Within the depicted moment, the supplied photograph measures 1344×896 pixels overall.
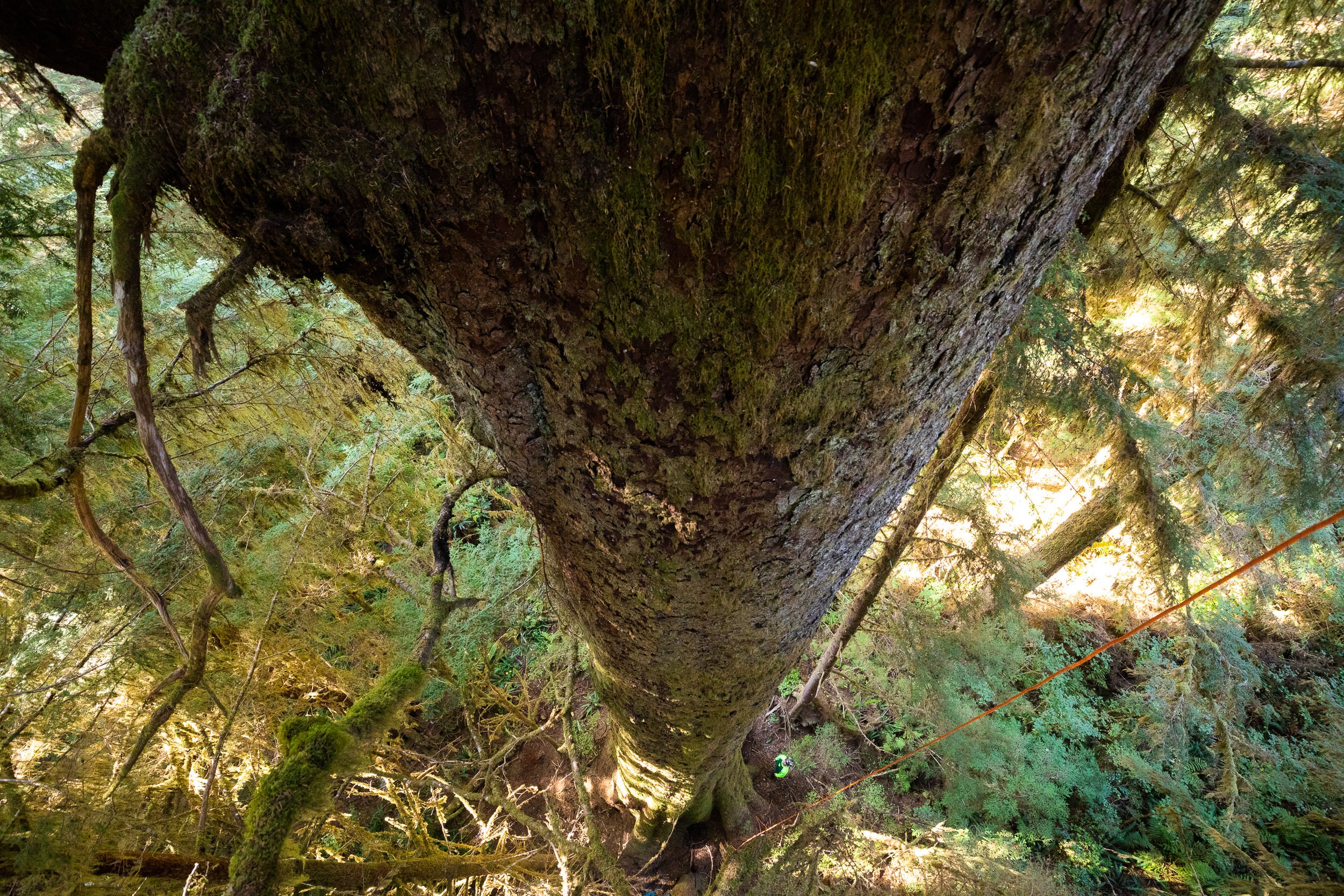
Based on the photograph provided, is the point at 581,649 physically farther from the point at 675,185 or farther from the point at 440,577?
the point at 675,185

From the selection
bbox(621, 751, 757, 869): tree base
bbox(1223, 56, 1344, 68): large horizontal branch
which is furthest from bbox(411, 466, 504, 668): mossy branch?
bbox(1223, 56, 1344, 68): large horizontal branch

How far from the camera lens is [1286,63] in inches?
81.2

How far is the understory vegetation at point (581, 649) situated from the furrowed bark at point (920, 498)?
0.43 ft

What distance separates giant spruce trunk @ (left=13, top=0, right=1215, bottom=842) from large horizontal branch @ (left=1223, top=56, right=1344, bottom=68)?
7.69 ft

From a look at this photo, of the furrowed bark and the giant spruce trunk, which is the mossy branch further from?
the furrowed bark

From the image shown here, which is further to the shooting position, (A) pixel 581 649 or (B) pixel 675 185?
(A) pixel 581 649

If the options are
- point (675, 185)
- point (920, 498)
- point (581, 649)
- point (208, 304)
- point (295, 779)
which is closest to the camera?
point (675, 185)

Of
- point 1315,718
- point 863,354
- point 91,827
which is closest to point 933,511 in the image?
point 863,354

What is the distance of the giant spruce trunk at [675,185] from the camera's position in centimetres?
54

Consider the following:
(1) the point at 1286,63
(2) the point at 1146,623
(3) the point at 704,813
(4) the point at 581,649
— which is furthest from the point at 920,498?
(3) the point at 704,813

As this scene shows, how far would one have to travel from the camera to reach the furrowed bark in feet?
9.04

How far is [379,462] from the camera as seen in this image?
14.5 ft

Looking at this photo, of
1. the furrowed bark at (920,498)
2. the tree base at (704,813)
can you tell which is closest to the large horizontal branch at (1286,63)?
the furrowed bark at (920,498)

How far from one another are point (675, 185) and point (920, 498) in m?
2.95
